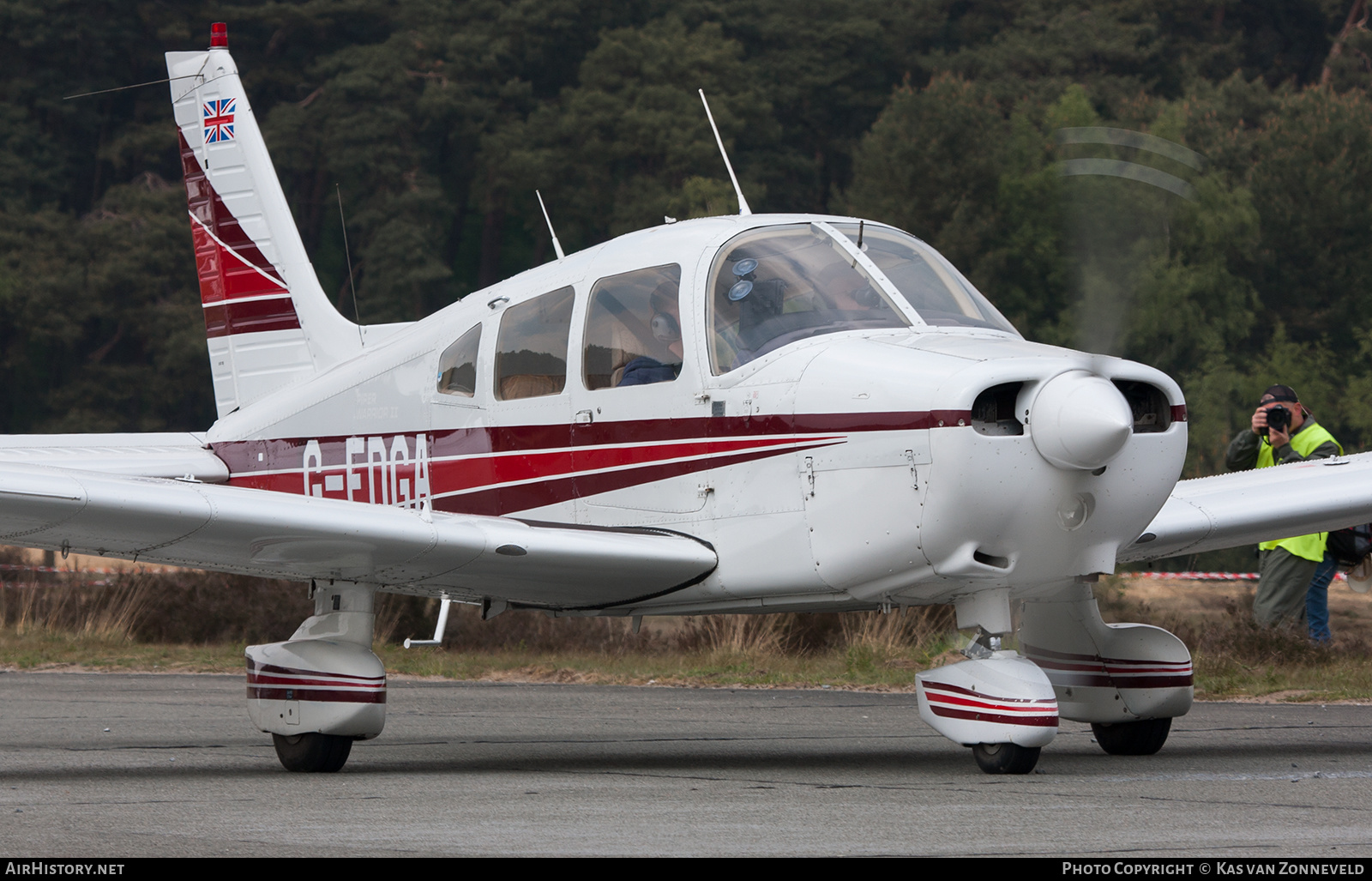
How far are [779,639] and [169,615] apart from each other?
24.1 ft

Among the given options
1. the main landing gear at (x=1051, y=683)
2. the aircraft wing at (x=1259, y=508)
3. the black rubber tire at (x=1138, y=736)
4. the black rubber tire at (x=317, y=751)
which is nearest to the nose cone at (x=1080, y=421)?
the main landing gear at (x=1051, y=683)

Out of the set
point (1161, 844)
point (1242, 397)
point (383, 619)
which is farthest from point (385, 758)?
point (1242, 397)

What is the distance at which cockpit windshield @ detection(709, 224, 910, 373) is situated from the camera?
838cm

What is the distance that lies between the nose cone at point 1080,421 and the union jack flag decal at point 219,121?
26.5 feet

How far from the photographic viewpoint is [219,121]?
1338cm

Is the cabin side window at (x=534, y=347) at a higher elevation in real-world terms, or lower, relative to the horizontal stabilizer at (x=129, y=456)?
higher

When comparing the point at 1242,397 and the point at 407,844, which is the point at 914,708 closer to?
the point at 407,844

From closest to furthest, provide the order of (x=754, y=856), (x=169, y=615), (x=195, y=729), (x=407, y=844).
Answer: (x=754, y=856) < (x=407, y=844) < (x=195, y=729) < (x=169, y=615)

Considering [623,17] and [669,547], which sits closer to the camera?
[669,547]

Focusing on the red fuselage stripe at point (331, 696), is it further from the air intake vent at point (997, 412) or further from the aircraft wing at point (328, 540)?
the air intake vent at point (997, 412)

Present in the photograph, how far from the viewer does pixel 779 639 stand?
53.5ft

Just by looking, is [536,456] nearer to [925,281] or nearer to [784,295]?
[784,295]

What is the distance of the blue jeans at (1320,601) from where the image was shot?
1273 cm

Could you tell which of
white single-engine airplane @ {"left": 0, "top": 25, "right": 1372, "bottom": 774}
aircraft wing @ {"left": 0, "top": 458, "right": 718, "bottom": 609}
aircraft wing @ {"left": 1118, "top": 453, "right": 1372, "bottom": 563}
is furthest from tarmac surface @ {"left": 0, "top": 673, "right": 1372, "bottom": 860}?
aircraft wing @ {"left": 1118, "top": 453, "right": 1372, "bottom": 563}
